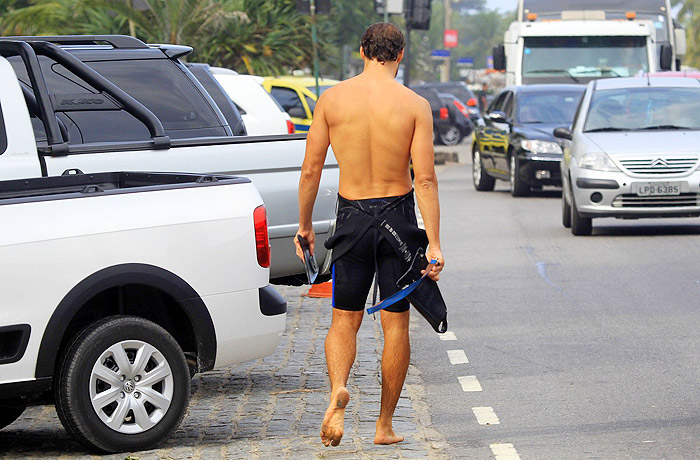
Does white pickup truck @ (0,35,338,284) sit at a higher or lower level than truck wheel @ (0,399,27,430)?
higher

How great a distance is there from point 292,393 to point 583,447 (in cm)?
197

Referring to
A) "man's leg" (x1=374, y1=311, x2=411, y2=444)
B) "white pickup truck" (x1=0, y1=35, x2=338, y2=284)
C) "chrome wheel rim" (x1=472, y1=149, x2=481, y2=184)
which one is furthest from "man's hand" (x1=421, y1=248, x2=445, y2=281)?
"chrome wheel rim" (x1=472, y1=149, x2=481, y2=184)

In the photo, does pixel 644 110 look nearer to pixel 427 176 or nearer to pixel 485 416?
pixel 485 416

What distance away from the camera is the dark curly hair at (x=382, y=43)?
652 centimetres

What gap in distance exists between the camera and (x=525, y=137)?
21.8m

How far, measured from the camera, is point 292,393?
26.1 feet

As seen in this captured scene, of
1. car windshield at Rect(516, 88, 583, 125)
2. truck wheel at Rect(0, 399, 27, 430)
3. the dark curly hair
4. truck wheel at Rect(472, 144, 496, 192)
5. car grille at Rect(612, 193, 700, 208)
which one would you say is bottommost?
truck wheel at Rect(472, 144, 496, 192)

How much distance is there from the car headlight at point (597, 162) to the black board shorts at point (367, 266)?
949 centimetres

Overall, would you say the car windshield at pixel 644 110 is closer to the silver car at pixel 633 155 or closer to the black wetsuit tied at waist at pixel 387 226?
the silver car at pixel 633 155

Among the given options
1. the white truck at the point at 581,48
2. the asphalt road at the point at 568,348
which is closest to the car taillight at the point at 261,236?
the asphalt road at the point at 568,348

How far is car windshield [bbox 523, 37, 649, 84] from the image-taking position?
88.5 ft

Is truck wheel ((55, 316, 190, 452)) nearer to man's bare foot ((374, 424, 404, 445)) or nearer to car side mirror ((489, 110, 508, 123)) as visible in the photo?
man's bare foot ((374, 424, 404, 445))

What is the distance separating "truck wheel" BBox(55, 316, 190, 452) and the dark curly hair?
1.58m

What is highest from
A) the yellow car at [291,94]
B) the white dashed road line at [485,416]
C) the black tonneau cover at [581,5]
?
the white dashed road line at [485,416]
